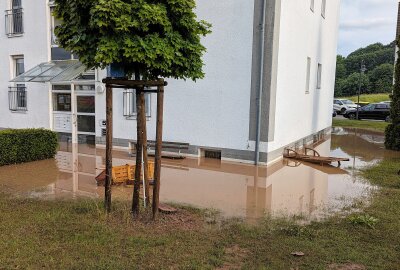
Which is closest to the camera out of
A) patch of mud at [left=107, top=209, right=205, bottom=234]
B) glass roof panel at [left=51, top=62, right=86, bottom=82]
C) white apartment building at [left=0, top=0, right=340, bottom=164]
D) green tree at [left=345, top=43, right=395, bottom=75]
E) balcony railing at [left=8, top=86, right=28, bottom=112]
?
patch of mud at [left=107, top=209, right=205, bottom=234]

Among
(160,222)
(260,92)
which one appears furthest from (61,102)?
(160,222)

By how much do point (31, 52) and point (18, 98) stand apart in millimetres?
2131

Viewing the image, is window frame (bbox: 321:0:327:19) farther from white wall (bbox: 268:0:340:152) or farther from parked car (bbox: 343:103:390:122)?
parked car (bbox: 343:103:390:122)

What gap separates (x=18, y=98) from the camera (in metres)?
16.3

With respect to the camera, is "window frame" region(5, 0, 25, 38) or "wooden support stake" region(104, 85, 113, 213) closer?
"wooden support stake" region(104, 85, 113, 213)

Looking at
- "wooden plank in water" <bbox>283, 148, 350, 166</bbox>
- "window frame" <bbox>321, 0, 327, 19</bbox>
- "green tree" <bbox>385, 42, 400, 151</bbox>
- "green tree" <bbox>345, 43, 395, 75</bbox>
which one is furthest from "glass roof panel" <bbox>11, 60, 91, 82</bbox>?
"green tree" <bbox>345, 43, 395, 75</bbox>

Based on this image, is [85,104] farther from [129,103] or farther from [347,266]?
[347,266]

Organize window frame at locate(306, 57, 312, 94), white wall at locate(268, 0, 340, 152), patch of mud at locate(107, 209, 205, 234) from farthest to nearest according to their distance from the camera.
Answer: window frame at locate(306, 57, 312, 94)
white wall at locate(268, 0, 340, 152)
patch of mud at locate(107, 209, 205, 234)

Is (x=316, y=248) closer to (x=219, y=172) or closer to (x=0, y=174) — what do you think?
(x=219, y=172)

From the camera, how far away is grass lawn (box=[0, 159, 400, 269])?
14.6ft

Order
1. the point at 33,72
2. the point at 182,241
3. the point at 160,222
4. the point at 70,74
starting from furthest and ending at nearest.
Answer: the point at 33,72
the point at 70,74
the point at 160,222
the point at 182,241

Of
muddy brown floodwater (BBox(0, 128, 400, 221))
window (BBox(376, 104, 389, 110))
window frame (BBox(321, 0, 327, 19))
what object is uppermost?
window frame (BBox(321, 0, 327, 19))

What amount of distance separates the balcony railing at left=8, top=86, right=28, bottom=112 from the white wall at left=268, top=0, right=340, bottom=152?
10.8 meters

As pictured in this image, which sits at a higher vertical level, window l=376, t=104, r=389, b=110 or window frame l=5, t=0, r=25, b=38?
window frame l=5, t=0, r=25, b=38
